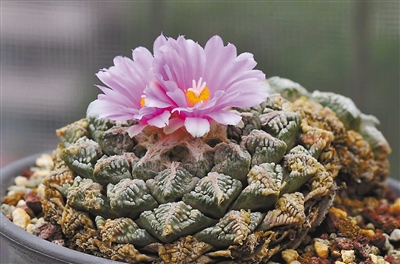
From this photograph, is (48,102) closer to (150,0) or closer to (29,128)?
(29,128)

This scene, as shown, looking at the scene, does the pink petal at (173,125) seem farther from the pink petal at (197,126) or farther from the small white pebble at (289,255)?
the small white pebble at (289,255)

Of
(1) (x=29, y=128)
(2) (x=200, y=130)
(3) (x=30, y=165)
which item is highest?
(2) (x=200, y=130)

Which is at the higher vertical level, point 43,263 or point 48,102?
point 43,263

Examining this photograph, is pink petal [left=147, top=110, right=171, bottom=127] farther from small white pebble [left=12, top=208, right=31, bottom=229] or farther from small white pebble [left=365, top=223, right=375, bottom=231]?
small white pebble [left=365, top=223, right=375, bottom=231]

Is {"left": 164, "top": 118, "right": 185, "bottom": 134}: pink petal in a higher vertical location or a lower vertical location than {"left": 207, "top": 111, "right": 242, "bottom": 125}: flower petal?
lower

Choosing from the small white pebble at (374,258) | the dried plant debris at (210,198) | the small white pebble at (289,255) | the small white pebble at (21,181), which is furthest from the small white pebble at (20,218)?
the small white pebble at (374,258)

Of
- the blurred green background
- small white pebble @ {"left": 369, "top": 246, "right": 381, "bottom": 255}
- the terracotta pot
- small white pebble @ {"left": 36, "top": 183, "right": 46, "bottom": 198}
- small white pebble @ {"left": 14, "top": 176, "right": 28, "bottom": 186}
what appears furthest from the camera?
the blurred green background

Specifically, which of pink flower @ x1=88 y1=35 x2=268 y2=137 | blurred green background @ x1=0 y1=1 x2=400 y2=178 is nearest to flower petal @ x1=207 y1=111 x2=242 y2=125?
pink flower @ x1=88 y1=35 x2=268 y2=137

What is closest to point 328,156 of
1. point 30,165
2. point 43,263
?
point 43,263
